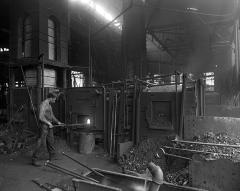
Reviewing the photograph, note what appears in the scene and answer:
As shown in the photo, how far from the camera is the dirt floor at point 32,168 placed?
593 centimetres

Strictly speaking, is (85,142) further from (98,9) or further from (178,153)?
(98,9)

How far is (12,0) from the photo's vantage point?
12.7 m

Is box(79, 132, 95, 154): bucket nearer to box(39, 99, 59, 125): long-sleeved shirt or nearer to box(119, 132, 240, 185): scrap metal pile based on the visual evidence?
box(39, 99, 59, 125): long-sleeved shirt

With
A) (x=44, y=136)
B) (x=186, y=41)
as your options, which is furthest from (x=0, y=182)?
(x=186, y=41)

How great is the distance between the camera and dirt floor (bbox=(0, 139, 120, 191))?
19.5ft

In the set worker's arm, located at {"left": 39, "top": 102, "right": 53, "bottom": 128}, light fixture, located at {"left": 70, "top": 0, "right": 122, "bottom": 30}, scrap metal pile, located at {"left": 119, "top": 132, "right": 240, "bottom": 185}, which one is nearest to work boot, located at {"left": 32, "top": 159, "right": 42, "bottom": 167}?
worker's arm, located at {"left": 39, "top": 102, "right": 53, "bottom": 128}

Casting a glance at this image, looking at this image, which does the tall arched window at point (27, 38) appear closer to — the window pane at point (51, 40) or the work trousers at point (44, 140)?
the window pane at point (51, 40)

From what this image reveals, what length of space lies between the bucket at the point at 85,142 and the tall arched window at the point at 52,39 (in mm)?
5752

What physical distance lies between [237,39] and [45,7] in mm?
9193

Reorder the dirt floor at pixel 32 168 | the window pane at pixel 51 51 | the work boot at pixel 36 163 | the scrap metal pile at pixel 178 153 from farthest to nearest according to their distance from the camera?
the window pane at pixel 51 51 < the work boot at pixel 36 163 < the dirt floor at pixel 32 168 < the scrap metal pile at pixel 178 153

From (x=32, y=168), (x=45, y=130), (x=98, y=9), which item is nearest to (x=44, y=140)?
(x=45, y=130)

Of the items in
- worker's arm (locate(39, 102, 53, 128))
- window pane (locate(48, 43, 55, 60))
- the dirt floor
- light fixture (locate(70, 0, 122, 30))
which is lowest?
the dirt floor

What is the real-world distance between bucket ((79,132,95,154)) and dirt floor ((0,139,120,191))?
18 cm

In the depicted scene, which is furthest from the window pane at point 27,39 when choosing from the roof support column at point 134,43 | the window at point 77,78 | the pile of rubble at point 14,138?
the roof support column at point 134,43
